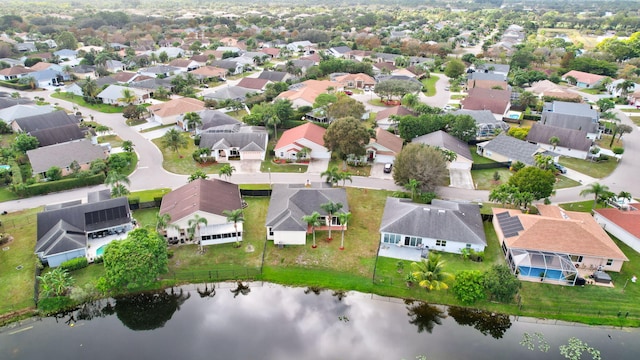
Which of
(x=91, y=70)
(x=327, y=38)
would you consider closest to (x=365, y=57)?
(x=327, y=38)

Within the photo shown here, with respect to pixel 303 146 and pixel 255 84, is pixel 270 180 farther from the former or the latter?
pixel 255 84

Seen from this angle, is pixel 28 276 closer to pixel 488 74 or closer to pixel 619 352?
pixel 619 352

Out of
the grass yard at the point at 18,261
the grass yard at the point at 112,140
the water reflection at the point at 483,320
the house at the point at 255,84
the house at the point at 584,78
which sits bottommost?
the grass yard at the point at 18,261

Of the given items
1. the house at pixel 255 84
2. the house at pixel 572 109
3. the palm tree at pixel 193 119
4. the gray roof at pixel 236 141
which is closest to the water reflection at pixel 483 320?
the gray roof at pixel 236 141

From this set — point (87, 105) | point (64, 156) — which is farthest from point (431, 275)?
point (87, 105)

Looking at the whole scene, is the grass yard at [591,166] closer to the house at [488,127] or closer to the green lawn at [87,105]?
the house at [488,127]

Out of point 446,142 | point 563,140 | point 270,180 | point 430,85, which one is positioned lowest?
point 270,180
